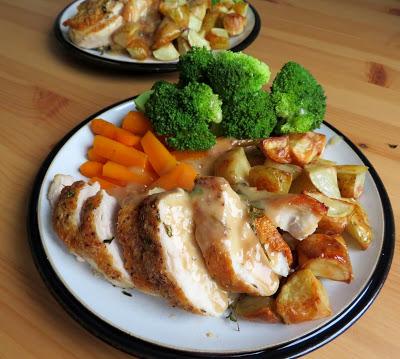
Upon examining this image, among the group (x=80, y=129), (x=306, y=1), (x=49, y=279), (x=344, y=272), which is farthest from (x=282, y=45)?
(x=49, y=279)

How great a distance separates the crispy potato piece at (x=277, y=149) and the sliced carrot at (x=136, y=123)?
1.70 ft

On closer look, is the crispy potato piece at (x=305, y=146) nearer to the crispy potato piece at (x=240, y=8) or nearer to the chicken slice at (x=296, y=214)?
the chicken slice at (x=296, y=214)

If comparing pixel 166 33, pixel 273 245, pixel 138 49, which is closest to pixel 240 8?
pixel 166 33

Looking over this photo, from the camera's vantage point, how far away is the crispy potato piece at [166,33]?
2.36 metres

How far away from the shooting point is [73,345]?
1.31 meters

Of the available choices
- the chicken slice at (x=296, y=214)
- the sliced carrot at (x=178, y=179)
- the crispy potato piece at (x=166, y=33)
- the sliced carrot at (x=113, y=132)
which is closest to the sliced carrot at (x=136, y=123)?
the sliced carrot at (x=113, y=132)

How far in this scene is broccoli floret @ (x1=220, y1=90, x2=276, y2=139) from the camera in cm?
177

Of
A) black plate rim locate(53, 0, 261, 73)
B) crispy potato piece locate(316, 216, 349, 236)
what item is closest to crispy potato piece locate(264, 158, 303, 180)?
crispy potato piece locate(316, 216, 349, 236)

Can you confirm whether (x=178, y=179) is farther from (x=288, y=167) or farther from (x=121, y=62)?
(x=121, y=62)

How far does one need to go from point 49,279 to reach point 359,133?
1.52 metres

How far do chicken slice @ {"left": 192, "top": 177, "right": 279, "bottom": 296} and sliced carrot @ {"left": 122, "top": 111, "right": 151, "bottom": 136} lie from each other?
0.67m

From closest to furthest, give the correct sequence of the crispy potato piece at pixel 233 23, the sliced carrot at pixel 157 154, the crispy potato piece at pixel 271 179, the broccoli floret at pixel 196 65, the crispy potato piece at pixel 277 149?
the crispy potato piece at pixel 271 179
the crispy potato piece at pixel 277 149
the sliced carrot at pixel 157 154
the broccoli floret at pixel 196 65
the crispy potato piece at pixel 233 23

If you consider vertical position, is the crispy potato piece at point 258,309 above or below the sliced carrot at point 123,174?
above

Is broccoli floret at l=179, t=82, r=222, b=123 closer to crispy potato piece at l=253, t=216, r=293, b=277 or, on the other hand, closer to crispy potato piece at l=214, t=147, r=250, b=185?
crispy potato piece at l=214, t=147, r=250, b=185
